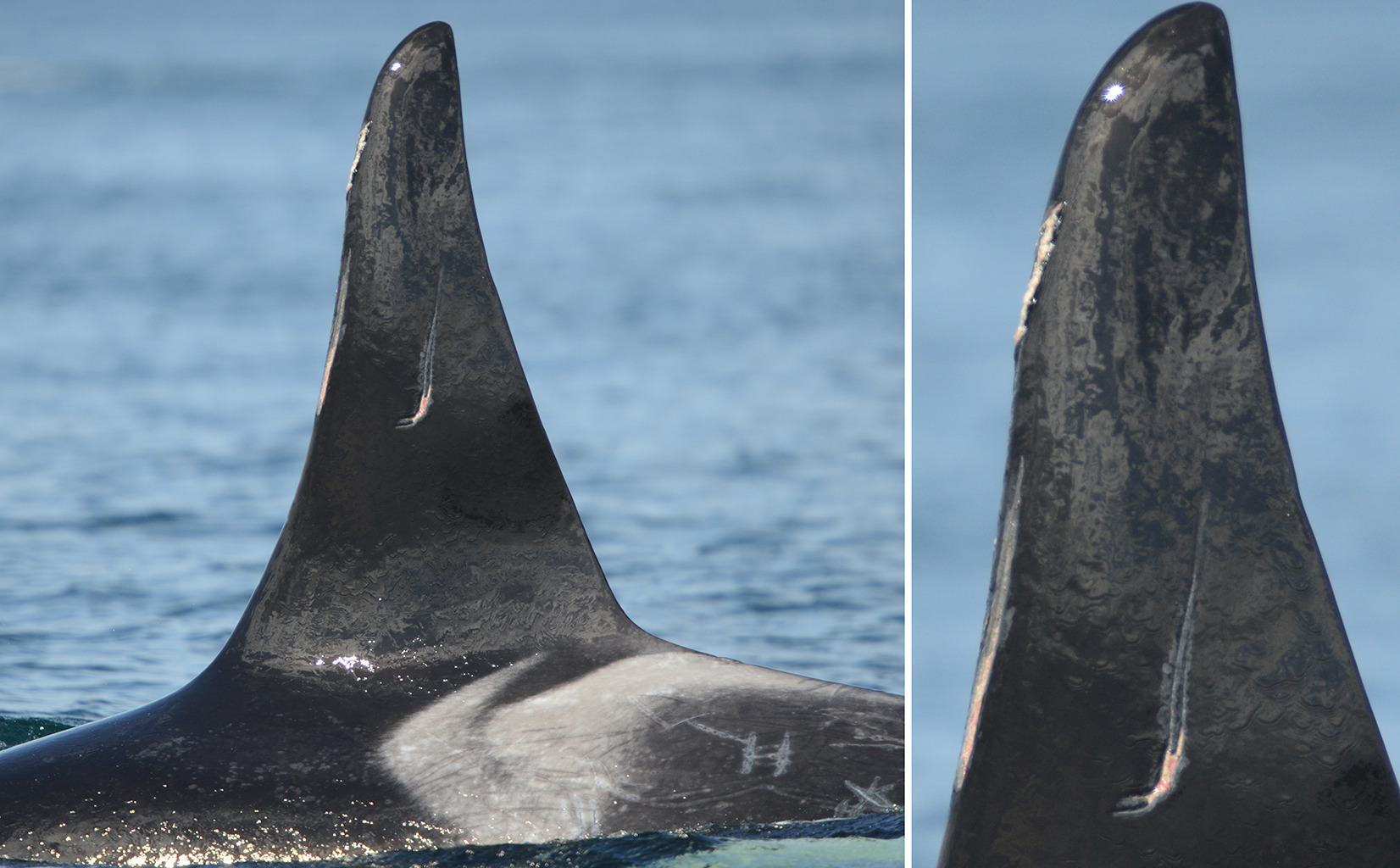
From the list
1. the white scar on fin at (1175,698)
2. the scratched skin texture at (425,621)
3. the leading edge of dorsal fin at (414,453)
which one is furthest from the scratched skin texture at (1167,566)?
the leading edge of dorsal fin at (414,453)

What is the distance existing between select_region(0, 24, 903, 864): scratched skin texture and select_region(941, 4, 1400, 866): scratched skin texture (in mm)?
2114

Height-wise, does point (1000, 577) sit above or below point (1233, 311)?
below

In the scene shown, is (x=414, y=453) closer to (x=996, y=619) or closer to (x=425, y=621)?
(x=425, y=621)

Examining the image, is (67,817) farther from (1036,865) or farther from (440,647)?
(1036,865)

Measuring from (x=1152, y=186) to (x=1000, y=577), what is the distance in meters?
0.67

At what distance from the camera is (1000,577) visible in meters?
2.91

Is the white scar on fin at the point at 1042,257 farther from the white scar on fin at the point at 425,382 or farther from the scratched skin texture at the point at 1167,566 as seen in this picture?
the white scar on fin at the point at 425,382

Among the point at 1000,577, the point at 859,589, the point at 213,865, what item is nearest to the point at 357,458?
the point at 213,865

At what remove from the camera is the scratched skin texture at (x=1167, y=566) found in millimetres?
2820

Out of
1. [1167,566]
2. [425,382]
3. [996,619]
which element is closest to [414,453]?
[425,382]

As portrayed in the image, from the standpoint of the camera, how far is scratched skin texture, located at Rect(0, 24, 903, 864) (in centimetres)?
498

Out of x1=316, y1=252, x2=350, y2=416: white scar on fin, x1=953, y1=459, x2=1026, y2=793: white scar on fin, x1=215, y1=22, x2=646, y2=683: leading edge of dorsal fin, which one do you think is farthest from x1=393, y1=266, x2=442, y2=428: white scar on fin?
x1=953, y1=459, x2=1026, y2=793: white scar on fin

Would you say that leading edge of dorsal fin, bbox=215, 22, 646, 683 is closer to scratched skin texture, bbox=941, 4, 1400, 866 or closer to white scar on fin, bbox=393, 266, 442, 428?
white scar on fin, bbox=393, 266, 442, 428

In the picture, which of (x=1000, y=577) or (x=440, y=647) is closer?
(x=1000, y=577)
